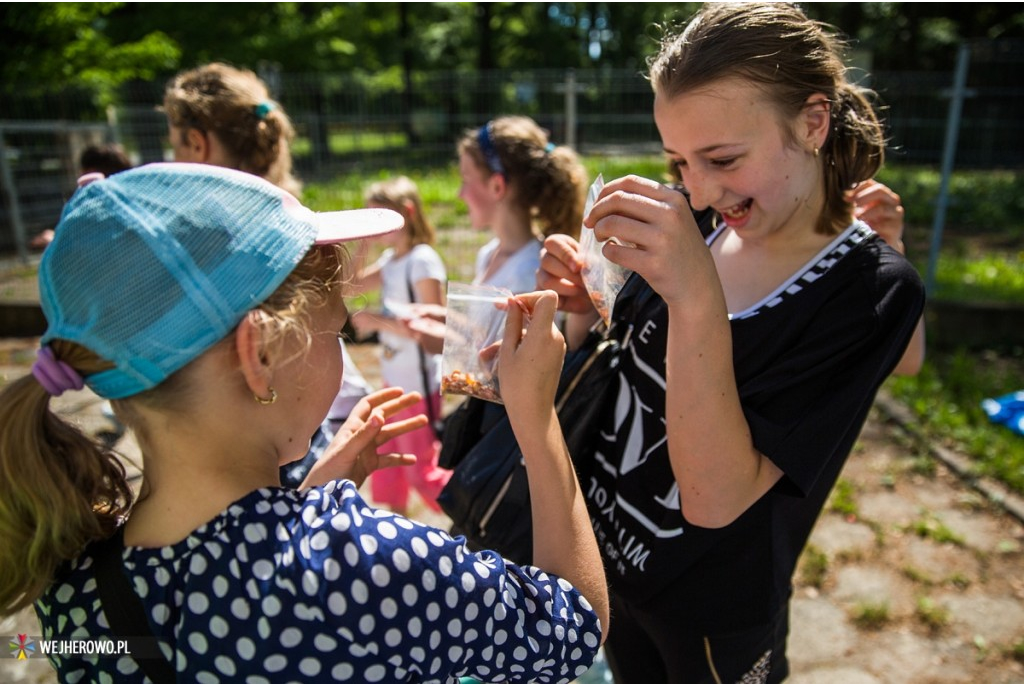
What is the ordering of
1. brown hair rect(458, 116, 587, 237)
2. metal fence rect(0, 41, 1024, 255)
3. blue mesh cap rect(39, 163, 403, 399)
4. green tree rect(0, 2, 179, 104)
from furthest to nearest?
green tree rect(0, 2, 179, 104), metal fence rect(0, 41, 1024, 255), brown hair rect(458, 116, 587, 237), blue mesh cap rect(39, 163, 403, 399)

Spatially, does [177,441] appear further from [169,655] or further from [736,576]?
[736,576]

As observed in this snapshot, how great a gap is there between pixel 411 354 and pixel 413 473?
586 mm

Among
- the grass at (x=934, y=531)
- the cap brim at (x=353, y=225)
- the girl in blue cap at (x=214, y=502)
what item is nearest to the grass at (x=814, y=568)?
the grass at (x=934, y=531)

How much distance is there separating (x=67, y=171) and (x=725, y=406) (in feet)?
30.9

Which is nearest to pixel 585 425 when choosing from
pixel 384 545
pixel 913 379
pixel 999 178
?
pixel 384 545

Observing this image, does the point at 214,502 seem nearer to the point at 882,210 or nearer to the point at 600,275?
the point at 600,275

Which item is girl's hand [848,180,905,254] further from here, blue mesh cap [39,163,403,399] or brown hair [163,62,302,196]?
brown hair [163,62,302,196]

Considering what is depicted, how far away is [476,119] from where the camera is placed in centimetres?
738

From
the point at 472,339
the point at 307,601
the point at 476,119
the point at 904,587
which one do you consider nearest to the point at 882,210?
the point at 472,339

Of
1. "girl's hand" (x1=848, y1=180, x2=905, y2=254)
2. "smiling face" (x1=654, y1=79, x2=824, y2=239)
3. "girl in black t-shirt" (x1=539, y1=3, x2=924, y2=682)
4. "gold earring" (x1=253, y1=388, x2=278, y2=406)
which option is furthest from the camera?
"girl's hand" (x1=848, y1=180, x2=905, y2=254)

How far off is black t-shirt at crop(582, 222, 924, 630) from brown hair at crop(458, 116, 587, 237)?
5.08ft

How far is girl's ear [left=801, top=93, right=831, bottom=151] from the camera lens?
4.80ft

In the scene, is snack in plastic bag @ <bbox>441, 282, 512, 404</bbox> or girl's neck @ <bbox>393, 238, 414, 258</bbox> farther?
girl's neck @ <bbox>393, 238, 414, 258</bbox>

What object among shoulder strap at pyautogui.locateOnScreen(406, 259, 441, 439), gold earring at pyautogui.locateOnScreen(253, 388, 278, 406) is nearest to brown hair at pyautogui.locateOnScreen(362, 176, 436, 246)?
shoulder strap at pyautogui.locateOnScreen(406, 259, 441, 439)
